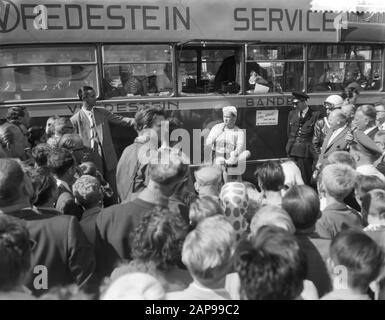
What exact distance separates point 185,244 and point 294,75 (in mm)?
5097

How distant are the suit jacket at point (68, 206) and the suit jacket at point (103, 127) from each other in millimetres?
2062

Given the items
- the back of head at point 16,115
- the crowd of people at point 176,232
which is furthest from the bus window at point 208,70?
the back of head at point 16,115

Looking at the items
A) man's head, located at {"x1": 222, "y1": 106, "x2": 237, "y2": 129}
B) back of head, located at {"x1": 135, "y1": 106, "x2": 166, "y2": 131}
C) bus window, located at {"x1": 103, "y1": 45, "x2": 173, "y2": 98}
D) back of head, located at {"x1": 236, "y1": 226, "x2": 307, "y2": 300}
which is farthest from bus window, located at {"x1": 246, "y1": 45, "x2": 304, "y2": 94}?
back of head, located at {"x1": 236, "y1": 226, "x2": 307, "y2": 300}

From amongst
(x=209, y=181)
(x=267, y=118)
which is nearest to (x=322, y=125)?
(x=267, y=118)

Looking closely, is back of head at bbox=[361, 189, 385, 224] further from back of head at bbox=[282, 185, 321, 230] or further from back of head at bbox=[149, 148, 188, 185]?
back of head at bbox=[149, 148, 188, 185]

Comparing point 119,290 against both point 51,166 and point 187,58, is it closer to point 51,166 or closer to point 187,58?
point 51,166

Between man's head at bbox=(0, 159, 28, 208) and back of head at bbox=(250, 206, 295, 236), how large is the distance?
126 centimetres

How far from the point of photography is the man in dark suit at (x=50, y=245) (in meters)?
2.25

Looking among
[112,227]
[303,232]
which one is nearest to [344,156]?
[303,232]

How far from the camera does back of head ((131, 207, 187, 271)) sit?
1928mm

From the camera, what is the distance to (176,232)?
78.5 inches

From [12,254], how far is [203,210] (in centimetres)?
112

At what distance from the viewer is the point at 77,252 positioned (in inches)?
90.0

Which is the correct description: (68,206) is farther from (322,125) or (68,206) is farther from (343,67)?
(343,67)
